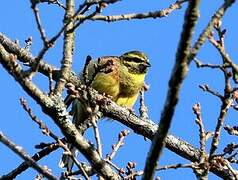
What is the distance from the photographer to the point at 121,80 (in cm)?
914

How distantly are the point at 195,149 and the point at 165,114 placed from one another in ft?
11.8

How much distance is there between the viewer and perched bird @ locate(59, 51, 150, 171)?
866 cm

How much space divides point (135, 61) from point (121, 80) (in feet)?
3.27

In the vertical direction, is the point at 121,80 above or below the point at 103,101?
above

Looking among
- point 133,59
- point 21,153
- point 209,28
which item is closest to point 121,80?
point 133,59


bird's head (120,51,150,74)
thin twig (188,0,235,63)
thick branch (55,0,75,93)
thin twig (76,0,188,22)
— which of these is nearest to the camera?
thin twig (188,0,235,63)

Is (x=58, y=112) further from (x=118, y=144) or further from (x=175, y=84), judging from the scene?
(x=175, y=84)

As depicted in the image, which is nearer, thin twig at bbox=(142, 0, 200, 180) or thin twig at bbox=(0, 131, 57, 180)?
thin twig at bbox=(142, 0, 200, 180)

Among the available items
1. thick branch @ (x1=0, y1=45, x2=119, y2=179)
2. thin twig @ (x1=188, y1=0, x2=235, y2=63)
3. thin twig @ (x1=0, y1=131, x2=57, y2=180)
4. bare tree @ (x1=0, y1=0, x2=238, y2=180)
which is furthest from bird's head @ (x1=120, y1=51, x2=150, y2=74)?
thin twig @ (x1=188, y1=0, x2=235, y2=63)

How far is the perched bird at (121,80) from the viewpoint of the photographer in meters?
8.66

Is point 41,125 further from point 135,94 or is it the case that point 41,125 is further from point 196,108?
point 135,94

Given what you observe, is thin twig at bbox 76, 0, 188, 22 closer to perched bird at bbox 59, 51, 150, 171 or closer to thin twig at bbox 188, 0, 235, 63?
thin twig at bbox 188, 0, 235, 63

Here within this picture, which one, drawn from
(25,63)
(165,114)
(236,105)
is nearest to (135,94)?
(25,63)

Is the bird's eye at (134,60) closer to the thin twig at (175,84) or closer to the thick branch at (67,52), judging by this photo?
the thick branch at (67,52)
